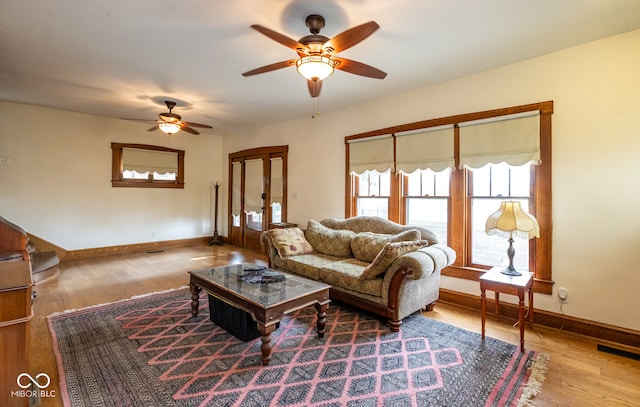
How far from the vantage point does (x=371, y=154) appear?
4.53 metres

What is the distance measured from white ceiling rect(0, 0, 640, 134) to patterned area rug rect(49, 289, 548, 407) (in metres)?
2.79

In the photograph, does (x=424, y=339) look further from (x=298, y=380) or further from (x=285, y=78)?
(x=285, y=78)

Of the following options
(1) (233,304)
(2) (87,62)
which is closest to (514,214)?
(1) (233,304)

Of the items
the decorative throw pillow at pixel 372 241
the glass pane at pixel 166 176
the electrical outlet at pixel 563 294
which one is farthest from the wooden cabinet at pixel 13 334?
the glass pane at pixel 166 176

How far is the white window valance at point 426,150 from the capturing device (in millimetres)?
3758

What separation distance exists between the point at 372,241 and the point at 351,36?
2.34m

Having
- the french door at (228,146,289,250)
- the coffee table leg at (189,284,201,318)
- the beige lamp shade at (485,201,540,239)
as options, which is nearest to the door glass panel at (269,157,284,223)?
the french door at (228,146,289,250)

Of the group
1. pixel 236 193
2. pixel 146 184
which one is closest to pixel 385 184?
pixel 236 193

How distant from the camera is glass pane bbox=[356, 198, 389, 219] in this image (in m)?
4.53

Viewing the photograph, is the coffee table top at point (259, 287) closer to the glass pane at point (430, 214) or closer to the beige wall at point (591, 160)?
the glass pane at point (430, 214)

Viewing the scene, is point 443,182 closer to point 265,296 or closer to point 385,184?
point 385,184

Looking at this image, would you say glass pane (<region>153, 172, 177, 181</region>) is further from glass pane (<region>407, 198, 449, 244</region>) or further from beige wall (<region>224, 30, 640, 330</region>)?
beige wall (<region>224, 30, 640, 330</region>)

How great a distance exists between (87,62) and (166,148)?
356 centimetres

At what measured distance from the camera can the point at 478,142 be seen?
11.5 feet
